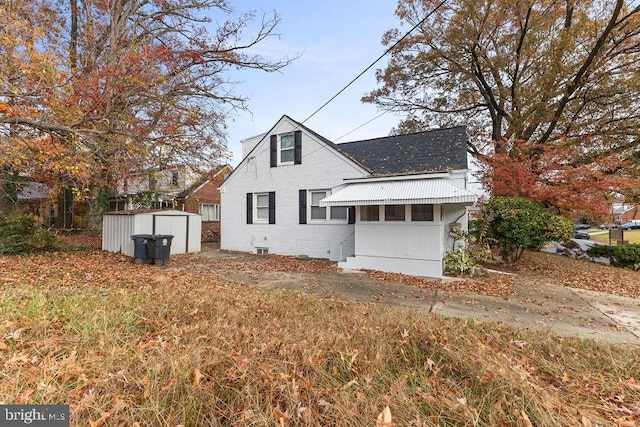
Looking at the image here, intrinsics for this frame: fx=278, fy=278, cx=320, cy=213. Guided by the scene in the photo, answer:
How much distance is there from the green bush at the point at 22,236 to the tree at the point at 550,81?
20.1 m

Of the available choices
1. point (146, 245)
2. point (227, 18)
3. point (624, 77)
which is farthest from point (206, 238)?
point (624, 77)

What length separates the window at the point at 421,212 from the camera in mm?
10148

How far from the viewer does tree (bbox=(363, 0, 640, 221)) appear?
12.5 meters

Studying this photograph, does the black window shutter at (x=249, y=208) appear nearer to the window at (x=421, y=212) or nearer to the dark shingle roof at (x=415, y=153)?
the dark shingle roof at (x=415, y=153)

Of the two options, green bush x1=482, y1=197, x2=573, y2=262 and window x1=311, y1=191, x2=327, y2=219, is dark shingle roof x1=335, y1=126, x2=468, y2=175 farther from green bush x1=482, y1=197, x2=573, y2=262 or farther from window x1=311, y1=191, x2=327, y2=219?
green bush x1=482, y1=197, x2=573, y2=262

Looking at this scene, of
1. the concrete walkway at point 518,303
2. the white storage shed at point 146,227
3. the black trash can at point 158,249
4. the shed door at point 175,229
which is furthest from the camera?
the shed door at point 175,229

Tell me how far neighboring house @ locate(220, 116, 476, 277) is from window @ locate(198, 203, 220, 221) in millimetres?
10012

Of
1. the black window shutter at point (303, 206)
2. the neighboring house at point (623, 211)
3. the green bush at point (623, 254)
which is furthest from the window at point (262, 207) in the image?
the neighboring house at point (623, 211)

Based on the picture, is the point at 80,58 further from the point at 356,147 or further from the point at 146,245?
the point at 356,147

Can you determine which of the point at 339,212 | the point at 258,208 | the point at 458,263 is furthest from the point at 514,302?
the point at 258,208

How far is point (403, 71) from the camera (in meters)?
20.3

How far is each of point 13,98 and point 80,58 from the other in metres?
8.09

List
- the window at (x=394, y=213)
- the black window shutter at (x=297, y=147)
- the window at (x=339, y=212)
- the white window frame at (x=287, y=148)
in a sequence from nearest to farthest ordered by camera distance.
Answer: the window at (x=394, y=213)
the window at (x=339, y=212)
the black window shutter at (x=297, y=147)
the white window frame at (x=287, y=148)

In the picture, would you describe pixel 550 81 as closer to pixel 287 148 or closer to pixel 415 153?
pixel 415 153
